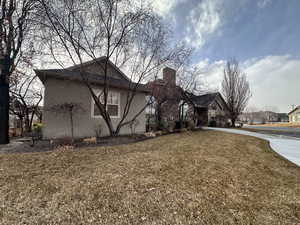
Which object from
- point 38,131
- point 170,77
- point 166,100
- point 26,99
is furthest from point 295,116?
point 26,99

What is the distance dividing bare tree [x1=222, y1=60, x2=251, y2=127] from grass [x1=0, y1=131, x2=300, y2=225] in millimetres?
15629

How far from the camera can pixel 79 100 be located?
7.93m

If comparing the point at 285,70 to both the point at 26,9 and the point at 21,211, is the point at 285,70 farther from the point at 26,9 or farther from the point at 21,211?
the point at 26,9

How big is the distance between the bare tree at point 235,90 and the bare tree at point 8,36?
20.6m

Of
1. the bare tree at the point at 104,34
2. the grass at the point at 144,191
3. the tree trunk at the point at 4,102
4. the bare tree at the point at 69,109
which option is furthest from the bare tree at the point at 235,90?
the tree trunk at the point at 4,102

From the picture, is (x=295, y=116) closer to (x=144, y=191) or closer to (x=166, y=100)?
(x=166, y=100)

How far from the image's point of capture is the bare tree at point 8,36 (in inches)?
233

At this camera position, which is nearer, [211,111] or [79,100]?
[79,100]

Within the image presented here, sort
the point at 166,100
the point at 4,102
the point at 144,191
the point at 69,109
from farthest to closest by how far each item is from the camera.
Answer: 1. the point at 166,100
2. the point at 69,109
3. the point at 4,102
4. the point at 144,191

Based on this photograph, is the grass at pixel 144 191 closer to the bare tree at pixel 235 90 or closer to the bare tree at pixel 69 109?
the bare tree at pixel 69 109

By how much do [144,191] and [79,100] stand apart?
24.0 feet

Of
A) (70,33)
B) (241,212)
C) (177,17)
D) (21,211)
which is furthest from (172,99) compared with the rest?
(21,211)

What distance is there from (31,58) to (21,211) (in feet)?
32.2

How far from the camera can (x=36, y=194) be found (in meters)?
2.25
